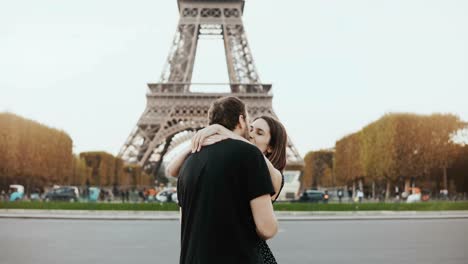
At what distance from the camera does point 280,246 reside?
1338 centimetres

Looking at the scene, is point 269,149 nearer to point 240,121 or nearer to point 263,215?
point 240,121

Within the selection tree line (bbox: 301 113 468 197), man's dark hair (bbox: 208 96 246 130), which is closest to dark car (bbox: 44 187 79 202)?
tree line (bbox: 301 113 468 197)

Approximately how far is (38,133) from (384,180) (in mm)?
25669

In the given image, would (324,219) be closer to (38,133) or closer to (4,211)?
(4,211)

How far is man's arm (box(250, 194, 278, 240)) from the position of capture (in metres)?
2.72

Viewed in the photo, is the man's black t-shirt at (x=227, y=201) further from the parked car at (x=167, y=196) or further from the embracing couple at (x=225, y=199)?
the parked car at (x=167, y=196)

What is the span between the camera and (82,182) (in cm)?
6288

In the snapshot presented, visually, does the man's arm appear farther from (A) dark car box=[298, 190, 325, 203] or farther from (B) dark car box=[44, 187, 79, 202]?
(B) dark car box=[44, 187, 79, 202]

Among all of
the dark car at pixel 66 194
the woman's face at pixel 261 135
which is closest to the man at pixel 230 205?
the woman's face at pixel 261 135

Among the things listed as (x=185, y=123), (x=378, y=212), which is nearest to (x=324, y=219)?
(x=378, y=212)

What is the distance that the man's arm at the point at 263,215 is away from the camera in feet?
8.93

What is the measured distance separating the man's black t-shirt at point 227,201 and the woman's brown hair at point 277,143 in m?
0.66

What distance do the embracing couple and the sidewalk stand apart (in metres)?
21.9

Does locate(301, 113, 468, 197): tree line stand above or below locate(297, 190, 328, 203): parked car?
above
